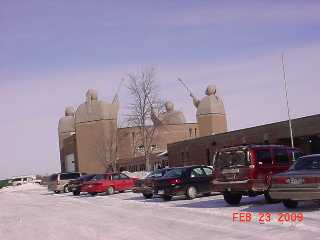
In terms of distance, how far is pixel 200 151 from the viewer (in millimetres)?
62250

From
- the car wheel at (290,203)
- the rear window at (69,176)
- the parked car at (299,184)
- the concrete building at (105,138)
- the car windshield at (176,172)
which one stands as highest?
the concrete building at (105,138)

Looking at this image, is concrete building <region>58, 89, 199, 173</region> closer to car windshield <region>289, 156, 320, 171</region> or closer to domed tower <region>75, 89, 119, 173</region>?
domed tower <region>75, 89, 119, 173</region>

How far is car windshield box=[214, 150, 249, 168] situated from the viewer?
1892 centimetres

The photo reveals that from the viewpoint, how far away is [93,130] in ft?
357

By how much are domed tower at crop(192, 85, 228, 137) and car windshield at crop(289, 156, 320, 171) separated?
319 ft

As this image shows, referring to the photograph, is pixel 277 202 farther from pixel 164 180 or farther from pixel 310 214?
pixel 164 180

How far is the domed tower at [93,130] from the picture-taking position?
10600cm

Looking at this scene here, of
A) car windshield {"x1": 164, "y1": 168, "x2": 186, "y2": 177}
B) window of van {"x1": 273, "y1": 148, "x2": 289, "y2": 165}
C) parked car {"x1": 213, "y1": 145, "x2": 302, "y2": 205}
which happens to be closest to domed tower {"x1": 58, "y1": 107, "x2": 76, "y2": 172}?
car windshield {"x1": 164, "y1": 168, "x2": 186, "y2": 177}

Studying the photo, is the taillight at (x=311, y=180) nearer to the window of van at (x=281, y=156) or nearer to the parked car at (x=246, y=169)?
the parked car at (x=246, y=169)

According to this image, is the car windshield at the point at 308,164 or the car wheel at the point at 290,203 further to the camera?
the car wheel at the point at 290,203

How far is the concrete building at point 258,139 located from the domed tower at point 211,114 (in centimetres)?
4542

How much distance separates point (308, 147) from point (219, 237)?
32067mm
